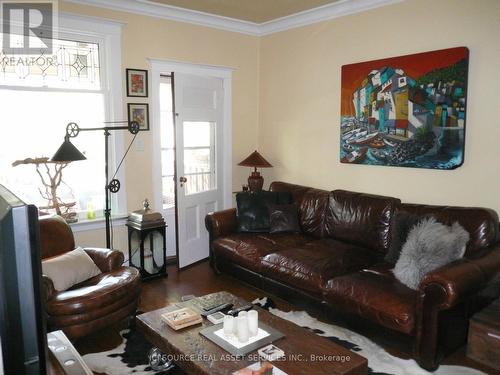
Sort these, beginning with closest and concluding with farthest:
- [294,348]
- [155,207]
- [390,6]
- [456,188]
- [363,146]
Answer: [294,348] < [456,188] < [390,6] < [363,146] < [155,207]

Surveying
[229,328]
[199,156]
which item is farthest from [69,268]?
[199,156]

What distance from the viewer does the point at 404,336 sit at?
2.65 m

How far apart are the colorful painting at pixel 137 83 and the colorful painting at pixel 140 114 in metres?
0.11

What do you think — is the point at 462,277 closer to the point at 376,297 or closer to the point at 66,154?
the point at 376,297

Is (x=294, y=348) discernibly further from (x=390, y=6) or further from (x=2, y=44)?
(x=2, y=44)

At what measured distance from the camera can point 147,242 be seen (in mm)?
4109

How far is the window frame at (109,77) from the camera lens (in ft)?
12.7

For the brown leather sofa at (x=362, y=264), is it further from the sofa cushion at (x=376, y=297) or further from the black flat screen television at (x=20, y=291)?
the black flat screen television at (x=20, y=291)

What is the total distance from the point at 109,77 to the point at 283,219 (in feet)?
7.31

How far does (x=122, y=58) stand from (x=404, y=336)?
3511 mm

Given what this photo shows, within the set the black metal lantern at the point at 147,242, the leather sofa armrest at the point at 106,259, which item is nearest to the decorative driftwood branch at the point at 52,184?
the black metal lantern at the point at 147,242

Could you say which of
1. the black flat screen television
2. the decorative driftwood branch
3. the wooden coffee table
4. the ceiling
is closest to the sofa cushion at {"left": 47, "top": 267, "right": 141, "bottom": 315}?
the wooden coffee table

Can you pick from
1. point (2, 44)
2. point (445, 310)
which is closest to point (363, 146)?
point (445, 310)

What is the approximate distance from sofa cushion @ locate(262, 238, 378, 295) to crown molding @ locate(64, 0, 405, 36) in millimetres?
2286
